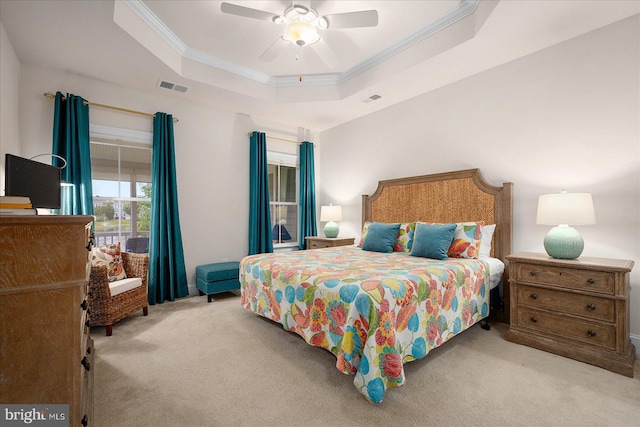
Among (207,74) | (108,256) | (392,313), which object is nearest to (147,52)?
(207,74)

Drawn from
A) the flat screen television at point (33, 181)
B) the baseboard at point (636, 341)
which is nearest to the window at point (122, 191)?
the flat screen television at point (33, 181)

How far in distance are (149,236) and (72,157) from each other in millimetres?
1256

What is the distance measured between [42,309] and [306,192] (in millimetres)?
4580

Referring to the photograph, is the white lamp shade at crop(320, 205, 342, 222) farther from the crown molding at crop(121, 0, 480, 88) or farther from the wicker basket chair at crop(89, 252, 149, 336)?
the wicker basket chair at crop(89, 252, 149, 336)

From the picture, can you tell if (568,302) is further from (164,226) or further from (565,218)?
(164,226)

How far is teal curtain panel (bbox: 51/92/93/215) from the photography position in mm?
3227

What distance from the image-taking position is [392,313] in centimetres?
184

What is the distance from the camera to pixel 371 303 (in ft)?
5.85

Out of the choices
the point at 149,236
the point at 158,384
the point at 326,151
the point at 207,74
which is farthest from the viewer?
the point at 326,151

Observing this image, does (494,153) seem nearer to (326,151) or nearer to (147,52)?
(326,151)

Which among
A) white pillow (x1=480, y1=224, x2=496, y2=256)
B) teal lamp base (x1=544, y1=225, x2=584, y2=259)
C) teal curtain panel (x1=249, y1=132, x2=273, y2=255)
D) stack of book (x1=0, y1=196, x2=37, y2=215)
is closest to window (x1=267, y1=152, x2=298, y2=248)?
teal curtain panel (x1=249, y1=132, x2=273, y2=255)

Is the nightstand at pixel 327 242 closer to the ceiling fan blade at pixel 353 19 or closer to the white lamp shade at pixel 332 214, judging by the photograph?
the white lamp shade at pixel 332 214

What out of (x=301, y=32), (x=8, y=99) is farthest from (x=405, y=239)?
(x=8, y=99)

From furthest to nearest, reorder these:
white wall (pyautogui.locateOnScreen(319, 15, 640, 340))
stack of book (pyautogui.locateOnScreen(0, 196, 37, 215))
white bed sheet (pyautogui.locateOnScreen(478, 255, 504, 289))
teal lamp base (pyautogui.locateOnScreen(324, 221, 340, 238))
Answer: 1. teal lamp base (pyautogui.locateOnScreen(324, 221, 340, 238))
2. white bed sheet (pyautogui.locateOnScreen(478, 255, 504, 289))
3. white wall (pyautogui.locateOnScreen(319, 15, 640, 340))
4. stack of book (pyautogui.locateOnScreen(0, 196, 37, 215))
